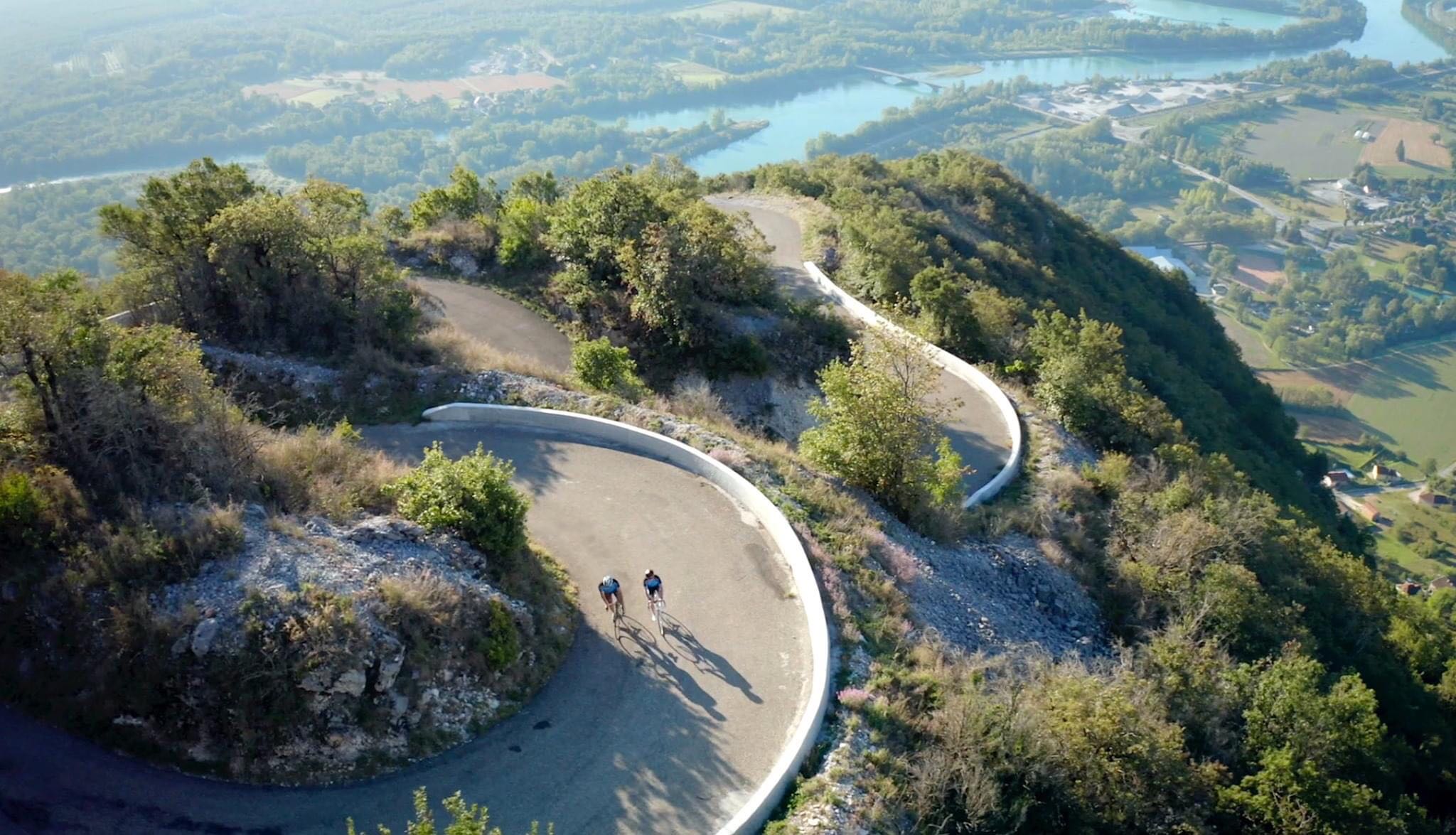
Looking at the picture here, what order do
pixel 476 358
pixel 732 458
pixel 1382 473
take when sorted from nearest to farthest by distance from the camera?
pixel 732 458, pixel 476 358, pixel 1382 473

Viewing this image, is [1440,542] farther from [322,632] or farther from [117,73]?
[117,73]

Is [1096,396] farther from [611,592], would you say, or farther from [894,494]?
[611,592]

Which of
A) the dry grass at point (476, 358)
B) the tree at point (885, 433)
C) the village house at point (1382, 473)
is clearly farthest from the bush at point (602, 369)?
the village house at point (1382, 473)

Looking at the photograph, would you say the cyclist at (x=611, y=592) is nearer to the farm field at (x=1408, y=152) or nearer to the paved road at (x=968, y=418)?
the paved road at (x=968, y=418)

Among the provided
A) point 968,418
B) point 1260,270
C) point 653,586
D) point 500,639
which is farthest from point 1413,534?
point 500,639

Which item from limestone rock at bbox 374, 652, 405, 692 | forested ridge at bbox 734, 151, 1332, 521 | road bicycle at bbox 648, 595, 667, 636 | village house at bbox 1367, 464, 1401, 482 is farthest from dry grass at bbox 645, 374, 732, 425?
village house at bbox 1367, 464, 1401, 482
